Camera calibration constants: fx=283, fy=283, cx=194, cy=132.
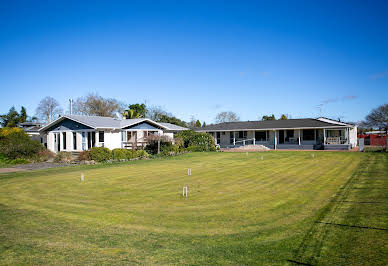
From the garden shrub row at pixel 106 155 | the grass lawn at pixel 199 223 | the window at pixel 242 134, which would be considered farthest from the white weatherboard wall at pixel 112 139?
the window at pixel 242 134

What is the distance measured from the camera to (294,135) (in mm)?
39438

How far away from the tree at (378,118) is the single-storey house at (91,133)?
202ft

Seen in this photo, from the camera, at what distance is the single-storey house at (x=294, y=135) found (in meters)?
35.7

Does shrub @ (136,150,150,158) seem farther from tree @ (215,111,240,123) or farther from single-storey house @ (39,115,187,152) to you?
tree @ (215,111,240,123)

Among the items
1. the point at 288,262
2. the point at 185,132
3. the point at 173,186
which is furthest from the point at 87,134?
the point at 288,262

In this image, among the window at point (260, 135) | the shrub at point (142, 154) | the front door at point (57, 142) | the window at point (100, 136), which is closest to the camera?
the shrub at point (142, 154)

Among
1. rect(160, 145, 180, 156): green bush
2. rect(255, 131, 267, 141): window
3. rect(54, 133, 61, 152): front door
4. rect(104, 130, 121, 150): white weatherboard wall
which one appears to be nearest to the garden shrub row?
rect(160, 145, 180, 156): green bush

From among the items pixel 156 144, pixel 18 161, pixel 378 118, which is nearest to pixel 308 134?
pixel 156 144

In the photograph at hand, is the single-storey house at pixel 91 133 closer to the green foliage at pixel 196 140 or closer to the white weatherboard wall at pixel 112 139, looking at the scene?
the white weatherboard wall at pixel 112 139

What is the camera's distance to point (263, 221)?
7.80m

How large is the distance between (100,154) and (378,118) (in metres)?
70.4

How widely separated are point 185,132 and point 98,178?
22.7m

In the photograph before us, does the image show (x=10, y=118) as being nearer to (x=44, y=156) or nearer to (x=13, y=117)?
(x=13, y=117)

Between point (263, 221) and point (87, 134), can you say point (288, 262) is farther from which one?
point (87, 134)
